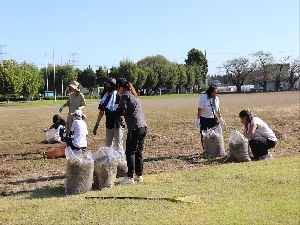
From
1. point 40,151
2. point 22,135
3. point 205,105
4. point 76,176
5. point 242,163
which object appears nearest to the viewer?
point 76,176

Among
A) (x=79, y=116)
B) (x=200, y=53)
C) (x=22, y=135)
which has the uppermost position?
(x=200, y=53)

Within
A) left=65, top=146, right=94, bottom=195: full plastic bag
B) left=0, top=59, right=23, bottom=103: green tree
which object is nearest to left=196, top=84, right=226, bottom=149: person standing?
left=65, top=146, right=94, bottom=195: full plastic bag

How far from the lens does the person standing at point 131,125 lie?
6688 mm

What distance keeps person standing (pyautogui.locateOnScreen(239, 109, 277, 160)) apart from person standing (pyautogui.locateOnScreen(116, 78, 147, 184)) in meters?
2.80

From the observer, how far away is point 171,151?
404 inches

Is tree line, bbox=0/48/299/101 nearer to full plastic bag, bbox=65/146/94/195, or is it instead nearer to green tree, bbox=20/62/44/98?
green tree, bbox=20/62/44/98

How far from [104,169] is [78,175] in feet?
1.43

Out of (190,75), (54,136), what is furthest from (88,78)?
(54,136)

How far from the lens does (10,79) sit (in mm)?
47875

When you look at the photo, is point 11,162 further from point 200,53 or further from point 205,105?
point 200,53

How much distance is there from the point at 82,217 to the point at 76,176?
1253mm

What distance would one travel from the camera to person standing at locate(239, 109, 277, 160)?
8.54m

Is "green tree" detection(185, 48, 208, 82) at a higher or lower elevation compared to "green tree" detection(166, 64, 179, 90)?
higher

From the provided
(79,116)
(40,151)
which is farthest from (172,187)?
(40,151)
